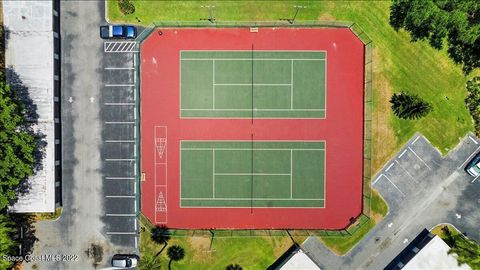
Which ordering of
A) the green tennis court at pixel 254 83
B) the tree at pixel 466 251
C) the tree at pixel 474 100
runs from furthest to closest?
1. the green tennis court at pixel 254 83
2. the tree at pixel 474 100
3. the tree at pixel 466 251

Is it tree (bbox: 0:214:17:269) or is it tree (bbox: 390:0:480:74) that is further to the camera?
tree (bbox: 0:214:17:269)

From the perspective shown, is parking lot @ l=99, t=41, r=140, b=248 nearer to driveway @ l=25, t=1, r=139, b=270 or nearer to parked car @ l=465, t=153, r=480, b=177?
driveway @ l=25, t=1, r=139, b=270

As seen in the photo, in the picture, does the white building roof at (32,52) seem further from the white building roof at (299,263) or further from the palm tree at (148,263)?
the white building roof at (299,263)

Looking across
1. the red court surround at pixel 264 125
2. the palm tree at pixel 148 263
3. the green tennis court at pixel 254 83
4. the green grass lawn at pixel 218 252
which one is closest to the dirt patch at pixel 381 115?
the red court surround at pixel 264 125

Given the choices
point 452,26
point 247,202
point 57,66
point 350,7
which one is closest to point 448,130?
point 452,26

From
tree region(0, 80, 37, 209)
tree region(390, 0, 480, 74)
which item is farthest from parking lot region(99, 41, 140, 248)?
tree region(390, 0, 480, 74)

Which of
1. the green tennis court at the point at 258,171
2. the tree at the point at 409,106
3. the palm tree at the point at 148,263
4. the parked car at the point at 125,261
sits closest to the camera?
the tree at the point at 409,106

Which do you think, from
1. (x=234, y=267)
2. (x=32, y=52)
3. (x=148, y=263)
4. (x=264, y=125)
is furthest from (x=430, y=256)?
(x=32, y=52)
